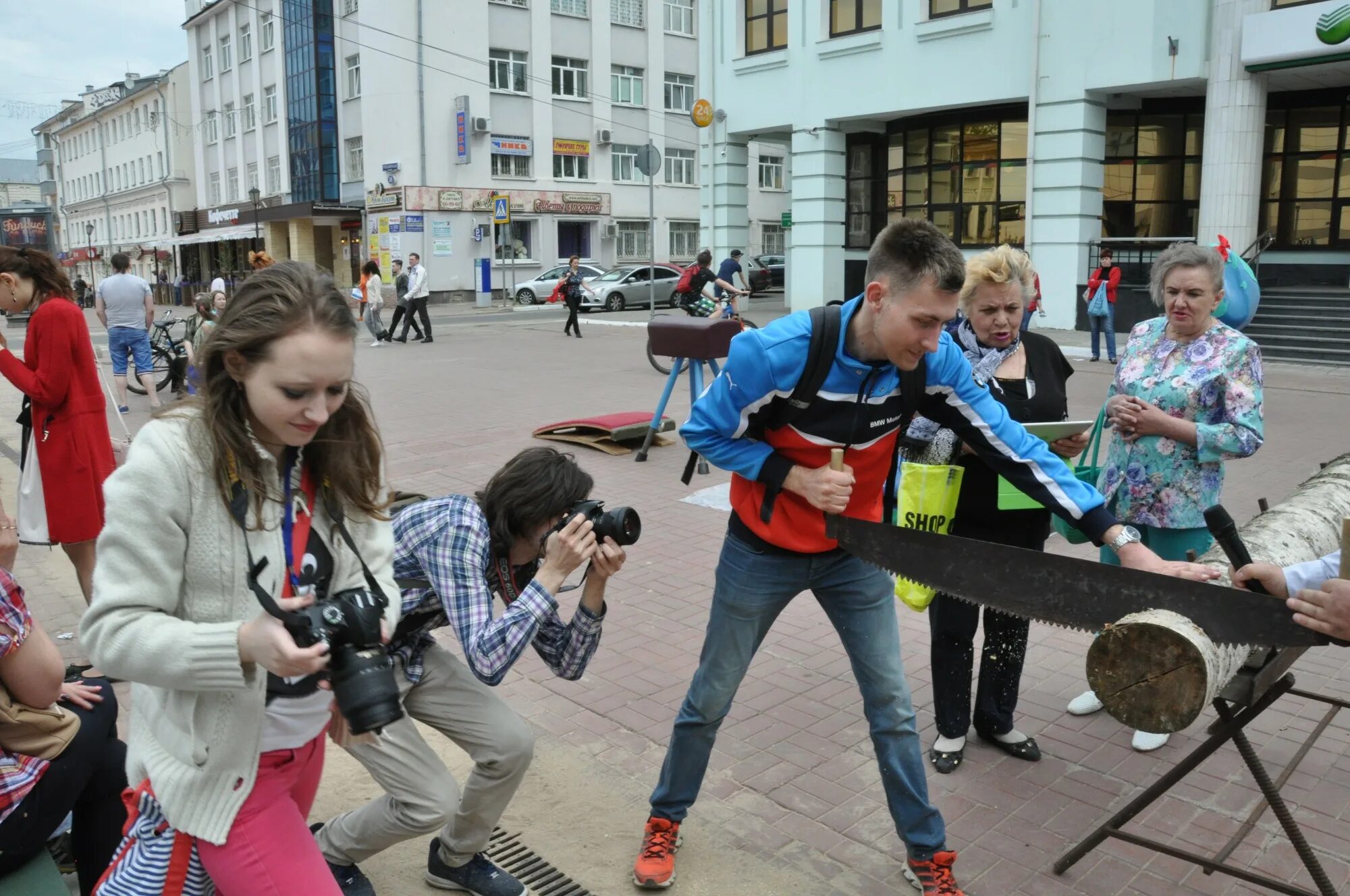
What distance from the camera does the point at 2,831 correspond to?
8.09 feet

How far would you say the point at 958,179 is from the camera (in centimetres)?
2375

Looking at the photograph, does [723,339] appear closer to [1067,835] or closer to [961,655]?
[961,655]

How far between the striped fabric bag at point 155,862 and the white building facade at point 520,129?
33164 millimetres

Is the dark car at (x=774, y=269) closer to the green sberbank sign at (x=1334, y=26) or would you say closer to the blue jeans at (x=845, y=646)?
the green sberbank sign at (x=1334, y=26)

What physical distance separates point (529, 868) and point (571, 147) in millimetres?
40806

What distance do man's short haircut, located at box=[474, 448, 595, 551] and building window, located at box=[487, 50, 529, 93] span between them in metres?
39.3

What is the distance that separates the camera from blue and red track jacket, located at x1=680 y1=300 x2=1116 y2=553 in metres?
2.98

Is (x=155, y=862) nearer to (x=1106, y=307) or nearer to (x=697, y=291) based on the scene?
(x=697, y=291)

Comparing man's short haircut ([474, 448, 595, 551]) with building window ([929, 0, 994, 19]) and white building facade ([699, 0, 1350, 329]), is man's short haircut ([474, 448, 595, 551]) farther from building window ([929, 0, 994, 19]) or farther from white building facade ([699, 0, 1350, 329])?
building window ([929, 0, 994, 19])

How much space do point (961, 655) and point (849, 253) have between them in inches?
900

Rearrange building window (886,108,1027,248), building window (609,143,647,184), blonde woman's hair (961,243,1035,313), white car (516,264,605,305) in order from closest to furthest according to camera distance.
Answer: blonde woman's hair (961,243,1035,313)
building window (886,108,1027,248)
white car (516,264,605,305)
building window (609,143,647,184)

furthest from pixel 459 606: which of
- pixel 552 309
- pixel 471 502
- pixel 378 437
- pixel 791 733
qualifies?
pixel 552 309

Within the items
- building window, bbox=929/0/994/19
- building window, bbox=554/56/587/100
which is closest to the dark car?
building window, bbox=554/56/587/100

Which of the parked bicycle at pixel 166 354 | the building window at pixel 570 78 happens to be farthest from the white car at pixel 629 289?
the parked bicycle at pixel 166 354
